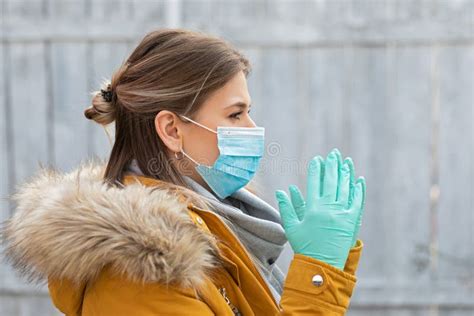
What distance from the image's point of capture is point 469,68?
362 centimetres

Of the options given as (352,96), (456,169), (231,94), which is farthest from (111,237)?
(456,169)

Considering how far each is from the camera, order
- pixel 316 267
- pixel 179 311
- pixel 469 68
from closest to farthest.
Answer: pixel 179 311, pixel 316 267, pixel 469 68

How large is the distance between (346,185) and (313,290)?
0.31m

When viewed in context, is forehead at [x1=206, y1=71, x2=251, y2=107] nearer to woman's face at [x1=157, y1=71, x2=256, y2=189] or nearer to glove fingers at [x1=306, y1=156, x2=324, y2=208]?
woman's face at [x1=157, y1=71, x2=256, y2=189]

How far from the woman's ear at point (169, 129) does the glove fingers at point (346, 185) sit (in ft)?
1.42

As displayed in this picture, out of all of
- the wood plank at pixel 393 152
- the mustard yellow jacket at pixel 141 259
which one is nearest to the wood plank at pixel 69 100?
the wood plank at pixel 393 152

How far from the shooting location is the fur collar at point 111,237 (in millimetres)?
1519

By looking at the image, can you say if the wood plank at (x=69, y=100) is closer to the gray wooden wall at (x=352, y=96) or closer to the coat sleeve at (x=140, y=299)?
the gray wooden wall at (x=352, y=96)

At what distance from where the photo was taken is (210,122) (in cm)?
187

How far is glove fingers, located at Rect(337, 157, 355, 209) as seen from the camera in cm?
174

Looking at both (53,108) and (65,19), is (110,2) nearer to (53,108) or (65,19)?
(65,19)

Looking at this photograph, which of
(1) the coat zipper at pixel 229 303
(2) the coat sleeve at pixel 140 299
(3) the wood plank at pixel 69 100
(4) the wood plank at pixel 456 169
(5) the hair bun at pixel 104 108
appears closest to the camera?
(2) the coat sleeve at pixel 140 299

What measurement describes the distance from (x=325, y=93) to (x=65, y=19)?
142 cm

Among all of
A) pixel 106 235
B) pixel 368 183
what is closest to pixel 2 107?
pixel 368 183
